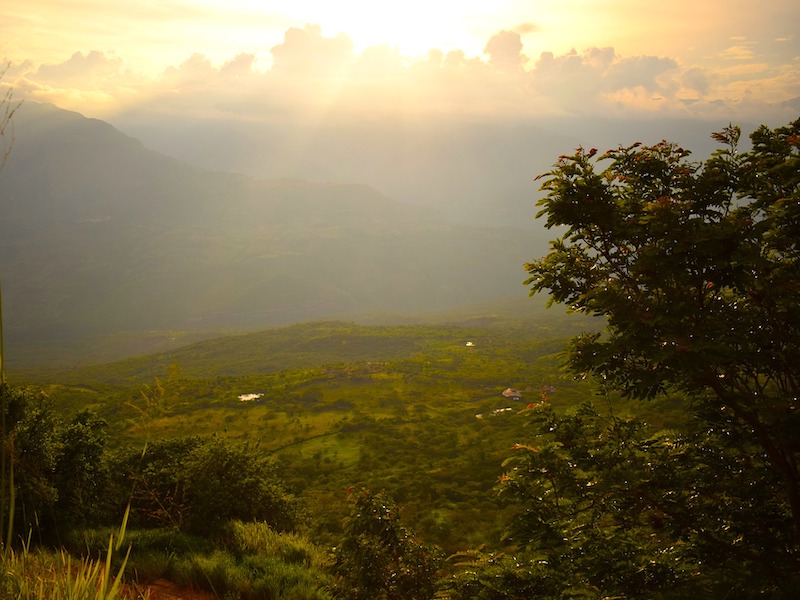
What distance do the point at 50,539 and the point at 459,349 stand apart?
361 ft

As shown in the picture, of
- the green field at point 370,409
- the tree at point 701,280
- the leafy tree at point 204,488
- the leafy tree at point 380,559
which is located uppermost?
the tree at point 701,280

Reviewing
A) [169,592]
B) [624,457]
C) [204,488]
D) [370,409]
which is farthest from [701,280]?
[370,409]

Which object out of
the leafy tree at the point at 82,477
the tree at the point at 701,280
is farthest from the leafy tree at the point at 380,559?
the leafy tree at the point at 82,477

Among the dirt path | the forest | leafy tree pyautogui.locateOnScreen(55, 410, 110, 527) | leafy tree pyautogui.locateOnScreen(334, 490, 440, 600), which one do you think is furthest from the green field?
leafy tree pyautogui.locateOnScreen(334, 490, 440, 600)

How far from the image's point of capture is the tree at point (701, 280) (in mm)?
8641

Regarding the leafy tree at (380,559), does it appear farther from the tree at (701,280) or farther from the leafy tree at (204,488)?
the leafy tree at (204,488)

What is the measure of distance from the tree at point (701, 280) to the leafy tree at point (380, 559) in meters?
5.13

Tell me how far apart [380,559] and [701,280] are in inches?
313

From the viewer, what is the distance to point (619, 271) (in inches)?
401

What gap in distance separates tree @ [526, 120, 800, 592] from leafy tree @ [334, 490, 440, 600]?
16.8 feet

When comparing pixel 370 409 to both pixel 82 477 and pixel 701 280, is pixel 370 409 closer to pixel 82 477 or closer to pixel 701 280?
pixel 82 477

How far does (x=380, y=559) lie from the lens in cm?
1039

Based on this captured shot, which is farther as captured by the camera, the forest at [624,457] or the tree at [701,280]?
the forest at [624,457]

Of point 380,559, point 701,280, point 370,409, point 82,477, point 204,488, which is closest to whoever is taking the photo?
point 701,280
